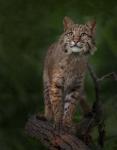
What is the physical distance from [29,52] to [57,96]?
3.61 metres

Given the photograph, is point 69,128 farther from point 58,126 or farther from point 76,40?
point 76,40

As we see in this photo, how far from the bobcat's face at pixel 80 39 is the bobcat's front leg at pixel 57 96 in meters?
0.50

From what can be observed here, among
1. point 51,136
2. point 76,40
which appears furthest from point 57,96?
point 76,40

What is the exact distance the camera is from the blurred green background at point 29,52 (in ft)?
36.5

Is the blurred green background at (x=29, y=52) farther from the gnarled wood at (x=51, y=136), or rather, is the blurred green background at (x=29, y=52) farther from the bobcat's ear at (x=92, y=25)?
the bobcat's ear at (x=92, y=25)

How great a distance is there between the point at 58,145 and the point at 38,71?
12.9ft

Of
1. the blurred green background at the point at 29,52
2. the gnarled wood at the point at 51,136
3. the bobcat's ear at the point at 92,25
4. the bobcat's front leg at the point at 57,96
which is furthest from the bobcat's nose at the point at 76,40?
the blurred green background at the point at 29,52

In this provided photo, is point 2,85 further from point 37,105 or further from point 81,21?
point 81,21

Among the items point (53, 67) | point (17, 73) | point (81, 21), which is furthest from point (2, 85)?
point (53, 67)

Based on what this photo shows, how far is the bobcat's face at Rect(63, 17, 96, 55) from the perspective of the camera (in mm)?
7660

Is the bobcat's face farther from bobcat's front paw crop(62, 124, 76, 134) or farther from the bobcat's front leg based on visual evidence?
bobcat's front paw crop(62, 124, 76, 134)

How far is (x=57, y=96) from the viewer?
8227 millimetres

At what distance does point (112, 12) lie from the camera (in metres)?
10.8

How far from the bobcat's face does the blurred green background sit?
3.04 meters
